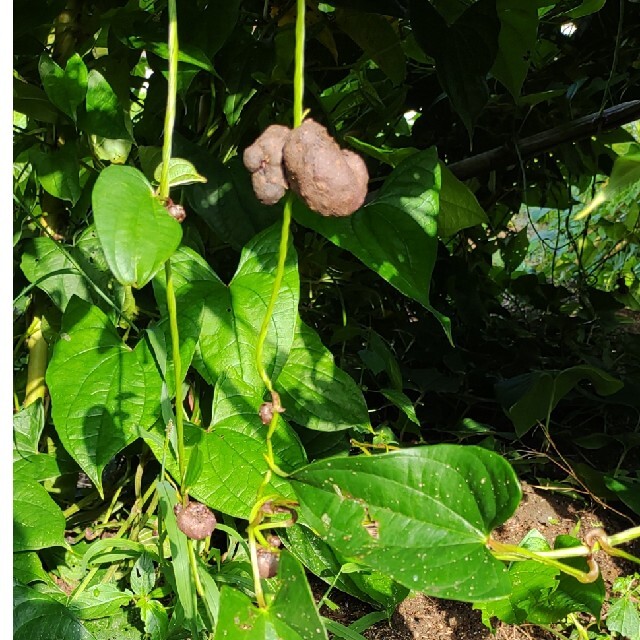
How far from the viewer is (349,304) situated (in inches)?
37.9

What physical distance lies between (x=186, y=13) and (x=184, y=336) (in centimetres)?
24

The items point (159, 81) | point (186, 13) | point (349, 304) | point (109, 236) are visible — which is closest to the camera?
point (109, 236)

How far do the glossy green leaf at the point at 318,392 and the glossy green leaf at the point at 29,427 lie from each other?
Answer: 240 millimetres

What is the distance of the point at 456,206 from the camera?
24.6 inches

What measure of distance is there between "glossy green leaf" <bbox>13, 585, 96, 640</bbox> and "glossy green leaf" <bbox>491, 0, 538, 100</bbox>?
57cm

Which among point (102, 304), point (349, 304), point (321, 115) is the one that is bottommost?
point (349, 304)

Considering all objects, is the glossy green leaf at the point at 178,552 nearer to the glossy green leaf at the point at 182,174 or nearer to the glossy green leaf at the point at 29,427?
the glossy green leaf at the point at 182,174

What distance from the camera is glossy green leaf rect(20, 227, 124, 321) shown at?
62cm

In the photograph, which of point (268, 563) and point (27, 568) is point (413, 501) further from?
point (27, 568)

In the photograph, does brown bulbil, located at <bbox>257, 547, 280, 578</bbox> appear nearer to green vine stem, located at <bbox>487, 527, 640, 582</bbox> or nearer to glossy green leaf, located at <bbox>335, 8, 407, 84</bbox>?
green vine stem, located at <bbox>487, 527, 640, 582</bbox>

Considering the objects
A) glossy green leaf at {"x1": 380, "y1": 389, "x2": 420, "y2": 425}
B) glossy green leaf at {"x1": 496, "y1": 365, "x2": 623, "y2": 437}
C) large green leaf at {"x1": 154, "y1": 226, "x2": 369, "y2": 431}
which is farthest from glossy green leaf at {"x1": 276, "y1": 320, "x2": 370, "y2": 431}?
glossy green leaf at {"x1": 496, "y1": 365, "x2": 623, "y2": 437}

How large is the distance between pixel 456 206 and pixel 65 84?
0.34 m

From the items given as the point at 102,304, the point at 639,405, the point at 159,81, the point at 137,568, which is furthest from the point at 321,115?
the point at 639,405

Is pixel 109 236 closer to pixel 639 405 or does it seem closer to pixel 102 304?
pixel 102 304
